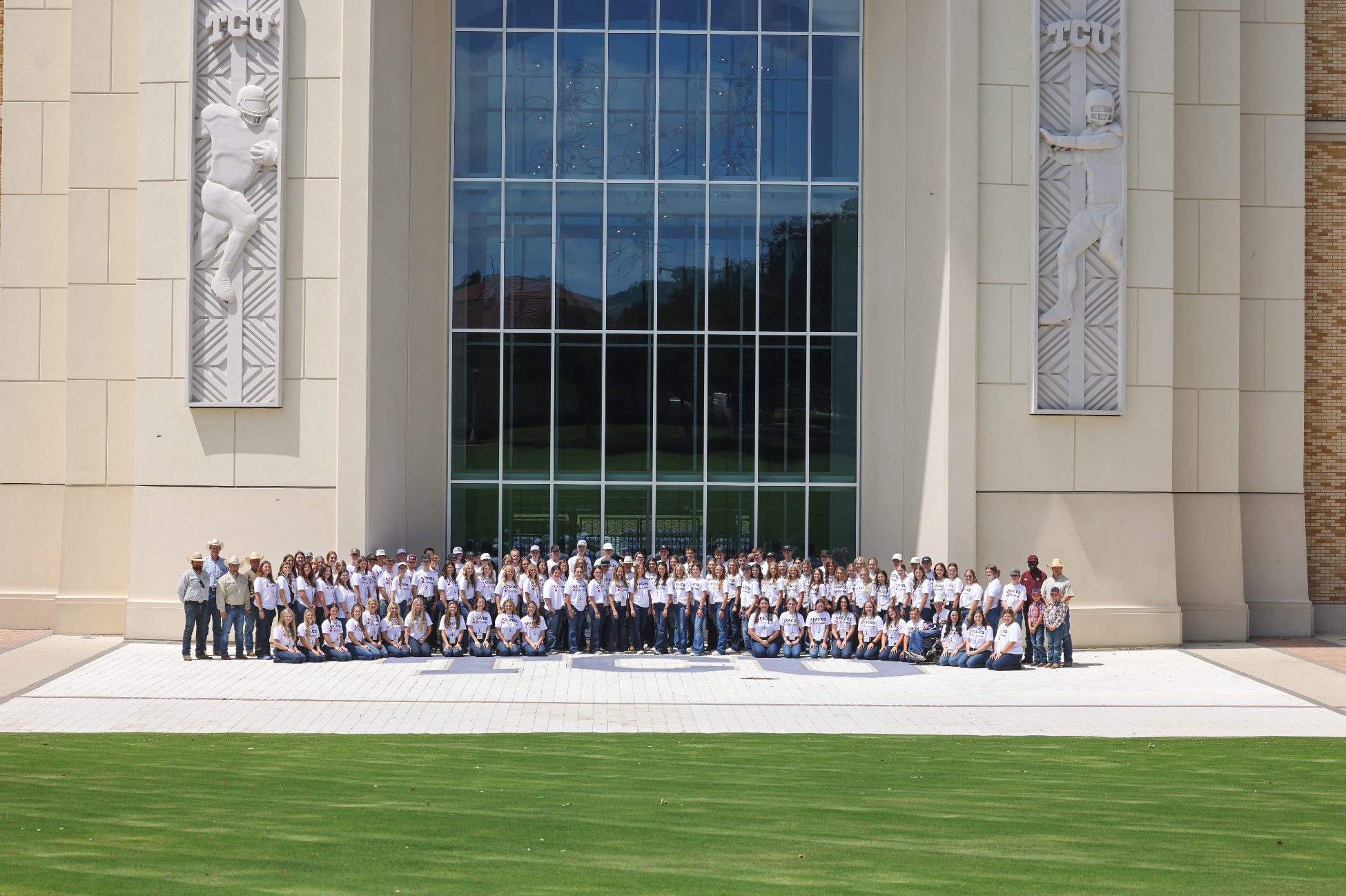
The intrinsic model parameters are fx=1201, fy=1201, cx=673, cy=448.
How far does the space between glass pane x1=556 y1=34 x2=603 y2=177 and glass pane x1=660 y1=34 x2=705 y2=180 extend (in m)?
1.19

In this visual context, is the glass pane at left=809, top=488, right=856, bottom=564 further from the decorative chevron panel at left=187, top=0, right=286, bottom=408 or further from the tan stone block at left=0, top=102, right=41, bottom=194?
the tan stone block at left=0, top=102, right=41, bottom=194

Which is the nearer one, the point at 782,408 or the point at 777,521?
the point at 777,521

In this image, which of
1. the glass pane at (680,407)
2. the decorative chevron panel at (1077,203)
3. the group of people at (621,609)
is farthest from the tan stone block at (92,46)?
the decorative chevron panel at (1077,203)

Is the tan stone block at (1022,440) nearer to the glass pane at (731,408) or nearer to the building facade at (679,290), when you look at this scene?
the building facade at (679,290)

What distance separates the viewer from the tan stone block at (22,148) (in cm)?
2105

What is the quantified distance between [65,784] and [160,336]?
37.4 feet

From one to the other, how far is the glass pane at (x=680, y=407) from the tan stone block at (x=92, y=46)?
10.7 metres

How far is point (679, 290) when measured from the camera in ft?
75.1

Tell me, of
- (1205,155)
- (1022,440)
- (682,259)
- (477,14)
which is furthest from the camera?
(682,259)

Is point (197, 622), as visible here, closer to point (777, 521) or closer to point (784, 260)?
point (777, 521)

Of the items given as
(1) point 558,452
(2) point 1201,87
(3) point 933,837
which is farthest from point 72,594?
(2) point 1201,87

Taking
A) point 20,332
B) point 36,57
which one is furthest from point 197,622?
point 36,57

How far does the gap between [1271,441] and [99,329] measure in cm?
2073

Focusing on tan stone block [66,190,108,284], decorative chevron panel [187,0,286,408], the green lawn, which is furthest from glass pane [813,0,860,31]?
the green lawn
